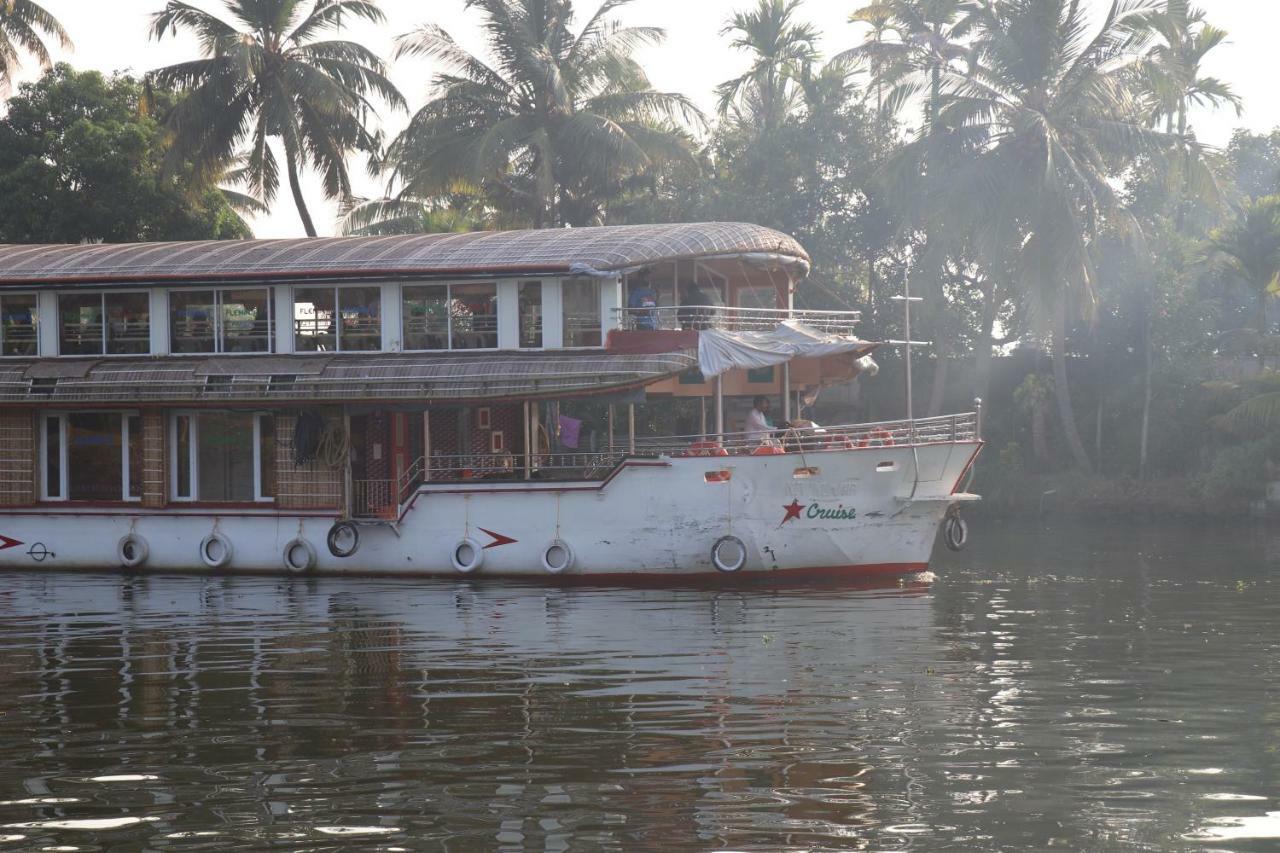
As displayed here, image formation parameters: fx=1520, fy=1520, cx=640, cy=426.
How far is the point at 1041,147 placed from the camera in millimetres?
36281

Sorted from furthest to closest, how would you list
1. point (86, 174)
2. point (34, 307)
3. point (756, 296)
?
point (86, 174) → point (756, 296) → point (34, 307)

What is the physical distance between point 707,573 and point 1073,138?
2052 centimetres

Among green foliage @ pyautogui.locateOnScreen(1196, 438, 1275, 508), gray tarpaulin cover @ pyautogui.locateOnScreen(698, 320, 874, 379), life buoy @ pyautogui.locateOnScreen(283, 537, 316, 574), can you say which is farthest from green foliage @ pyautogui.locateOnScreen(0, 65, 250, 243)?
green foliage @ pyautogui.locateOnScreen(1196, 438, 1275, 508)

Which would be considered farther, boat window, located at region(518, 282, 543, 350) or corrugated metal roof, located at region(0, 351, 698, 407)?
boat window, located at region(518, 282, 543, 350)

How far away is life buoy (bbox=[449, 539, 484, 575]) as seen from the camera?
73.8ft

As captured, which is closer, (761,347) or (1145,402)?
(761,347)

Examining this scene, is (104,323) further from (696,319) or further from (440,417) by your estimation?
(696,319)

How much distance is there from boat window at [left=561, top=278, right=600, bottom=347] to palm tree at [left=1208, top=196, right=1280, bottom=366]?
20.8 m

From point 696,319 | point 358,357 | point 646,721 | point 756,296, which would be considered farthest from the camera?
point 756,296

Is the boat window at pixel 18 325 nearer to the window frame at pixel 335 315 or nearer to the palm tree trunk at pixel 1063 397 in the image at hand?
the window frame at pixel 335 315

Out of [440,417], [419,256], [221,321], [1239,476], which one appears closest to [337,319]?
[419,256]

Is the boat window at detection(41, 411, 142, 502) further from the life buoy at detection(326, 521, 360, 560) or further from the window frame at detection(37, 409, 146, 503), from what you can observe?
the life buoy at detection(326, 521, 360, 560)

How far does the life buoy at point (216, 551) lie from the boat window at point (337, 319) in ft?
10.7

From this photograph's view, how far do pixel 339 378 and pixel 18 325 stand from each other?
260 inches
